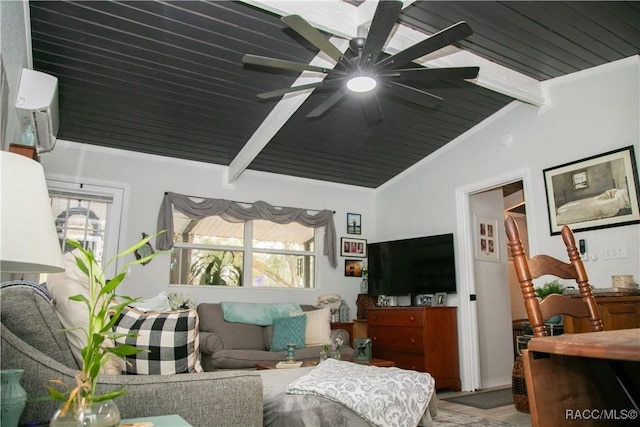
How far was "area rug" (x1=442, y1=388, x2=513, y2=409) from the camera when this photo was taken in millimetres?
4316

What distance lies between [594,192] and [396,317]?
2.48 metres

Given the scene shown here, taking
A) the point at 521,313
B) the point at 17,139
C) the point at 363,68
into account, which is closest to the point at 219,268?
the point at 17,139

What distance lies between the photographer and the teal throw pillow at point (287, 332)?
479 centimetres

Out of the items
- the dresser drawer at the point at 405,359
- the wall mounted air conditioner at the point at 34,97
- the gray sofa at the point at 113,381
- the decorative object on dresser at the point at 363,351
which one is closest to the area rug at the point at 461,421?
the decorative object on dresser at the point at 363,351

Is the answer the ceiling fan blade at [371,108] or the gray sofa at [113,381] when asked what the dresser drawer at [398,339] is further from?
the gray sofa at [113,381]

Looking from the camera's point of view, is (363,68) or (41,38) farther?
(41,38)

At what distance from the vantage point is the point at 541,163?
4578 millimetres

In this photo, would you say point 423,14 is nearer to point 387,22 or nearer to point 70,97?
point 387,22

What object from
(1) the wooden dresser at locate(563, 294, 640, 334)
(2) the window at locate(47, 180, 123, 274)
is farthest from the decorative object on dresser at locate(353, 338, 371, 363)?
(2) the window at locate(47, 180, 123, 274)

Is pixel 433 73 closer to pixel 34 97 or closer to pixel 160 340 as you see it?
pixel 160 340

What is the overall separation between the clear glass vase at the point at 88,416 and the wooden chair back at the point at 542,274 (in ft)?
3.62

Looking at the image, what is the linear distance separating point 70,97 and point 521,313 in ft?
23.5

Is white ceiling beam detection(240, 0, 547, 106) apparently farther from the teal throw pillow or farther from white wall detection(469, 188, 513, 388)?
the teal throw pillow

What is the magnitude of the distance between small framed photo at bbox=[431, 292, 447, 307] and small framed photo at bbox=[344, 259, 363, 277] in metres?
1.34
